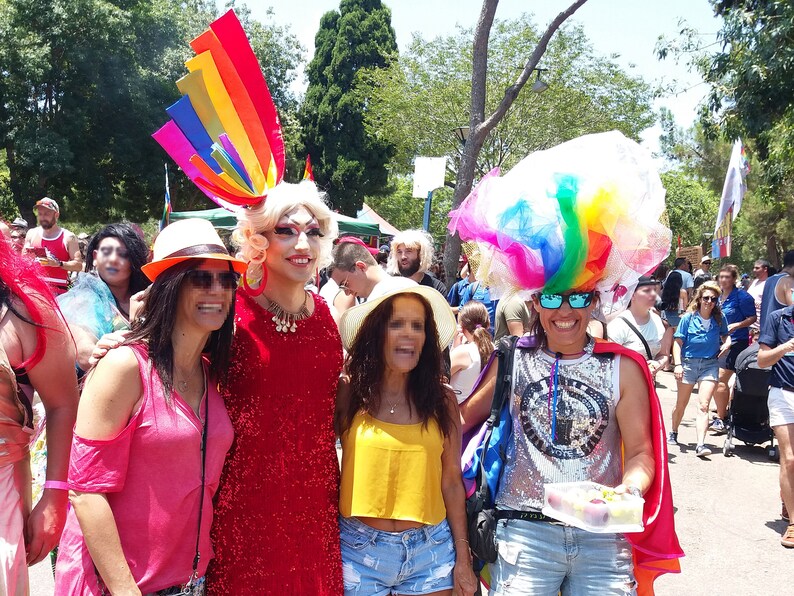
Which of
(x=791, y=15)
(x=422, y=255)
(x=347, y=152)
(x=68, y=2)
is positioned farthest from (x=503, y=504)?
(x=347, y=152)

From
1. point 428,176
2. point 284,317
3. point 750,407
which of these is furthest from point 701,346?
point 284,317

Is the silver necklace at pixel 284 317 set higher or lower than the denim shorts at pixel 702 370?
higher

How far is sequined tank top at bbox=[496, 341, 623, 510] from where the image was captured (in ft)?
7.61

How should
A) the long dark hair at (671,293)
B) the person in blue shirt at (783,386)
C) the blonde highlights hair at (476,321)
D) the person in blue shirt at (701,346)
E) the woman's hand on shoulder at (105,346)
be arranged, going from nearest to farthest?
the woman's hand on shoulder at (105,346) → the person in blue shirt at (783,386) → the blonde highlights hair at (476,321) → the person in blue shirt at (701,346) → the long dark hair at (671,293)

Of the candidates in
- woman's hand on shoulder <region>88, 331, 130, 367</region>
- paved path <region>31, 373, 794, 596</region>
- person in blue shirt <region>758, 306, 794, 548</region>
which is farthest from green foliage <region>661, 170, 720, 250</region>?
woman's hand on shoulder <region>88, 331, 130, 367</region>

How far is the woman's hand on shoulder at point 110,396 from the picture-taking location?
1893 millimetres

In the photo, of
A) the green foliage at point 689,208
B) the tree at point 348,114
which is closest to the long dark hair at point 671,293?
the tree at point 348,114

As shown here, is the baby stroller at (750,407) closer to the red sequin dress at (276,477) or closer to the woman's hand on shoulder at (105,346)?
the red sequin dress at (276,477)

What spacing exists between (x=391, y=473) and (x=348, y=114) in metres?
30.4

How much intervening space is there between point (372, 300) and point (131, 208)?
87.2ft

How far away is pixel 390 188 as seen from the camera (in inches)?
1324

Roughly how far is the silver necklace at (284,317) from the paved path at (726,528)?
2.61 meters

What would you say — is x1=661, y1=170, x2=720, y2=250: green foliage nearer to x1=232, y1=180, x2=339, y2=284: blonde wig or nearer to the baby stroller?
the baby stroller

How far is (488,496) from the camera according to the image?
242 cm
